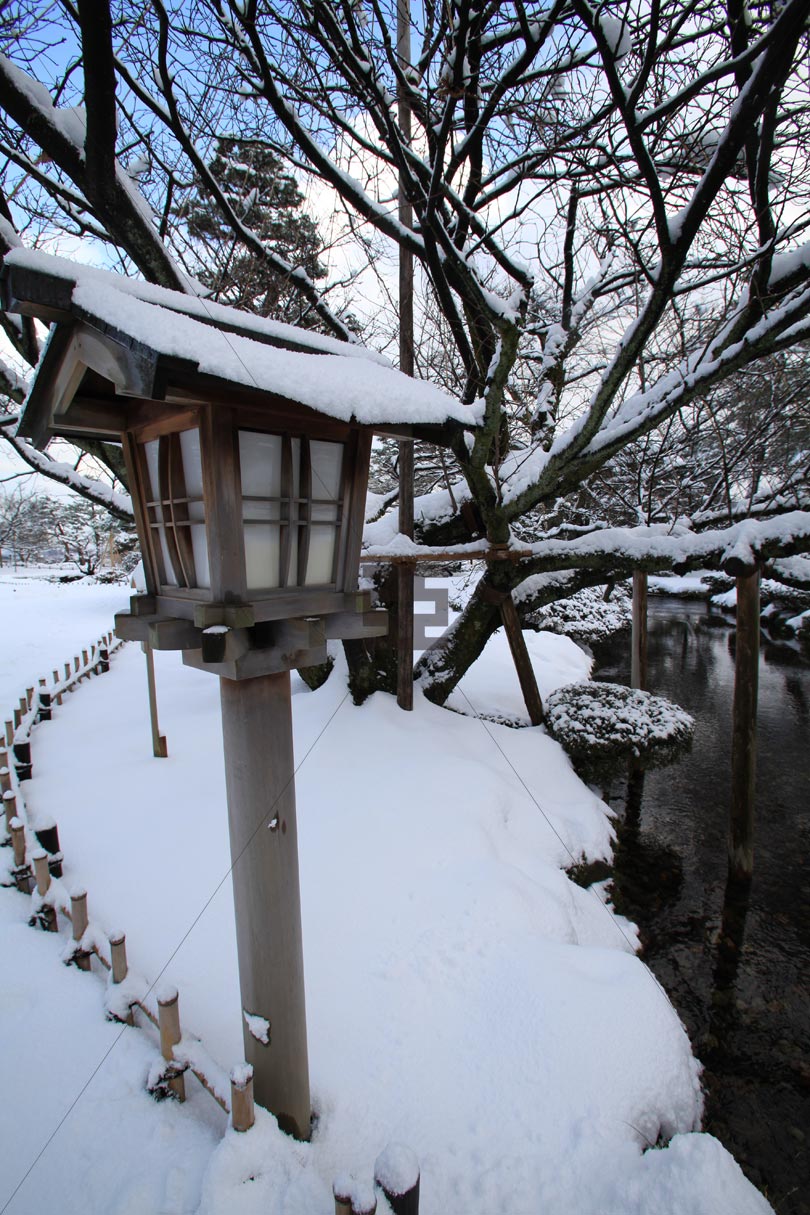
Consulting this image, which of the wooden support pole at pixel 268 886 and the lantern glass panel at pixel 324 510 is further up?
the lantern glass panel at pixel 324 510

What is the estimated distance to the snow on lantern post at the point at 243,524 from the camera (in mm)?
1582

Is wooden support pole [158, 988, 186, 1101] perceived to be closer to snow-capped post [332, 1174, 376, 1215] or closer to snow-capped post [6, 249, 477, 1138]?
snow-capped post [6, 249, 477, 1138]

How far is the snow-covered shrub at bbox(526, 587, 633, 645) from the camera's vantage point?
1551cm

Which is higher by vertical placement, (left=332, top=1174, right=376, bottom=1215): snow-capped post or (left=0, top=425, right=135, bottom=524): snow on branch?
(left=0, top=425, right=135, bottom=524): snow on branch

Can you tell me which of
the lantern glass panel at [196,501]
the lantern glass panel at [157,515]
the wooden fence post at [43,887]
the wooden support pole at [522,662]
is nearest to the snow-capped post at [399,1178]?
the lantern glass panel at [196,501]

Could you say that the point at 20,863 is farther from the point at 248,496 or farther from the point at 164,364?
the point at 164,364

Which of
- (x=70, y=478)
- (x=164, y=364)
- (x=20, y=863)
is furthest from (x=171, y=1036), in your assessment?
(x=70, y=478)

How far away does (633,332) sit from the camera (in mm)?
4480

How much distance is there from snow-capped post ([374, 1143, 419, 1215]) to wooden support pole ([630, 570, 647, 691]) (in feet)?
25.2

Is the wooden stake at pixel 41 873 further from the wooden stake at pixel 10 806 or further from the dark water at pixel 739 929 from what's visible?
the dark water at pixel 739 929

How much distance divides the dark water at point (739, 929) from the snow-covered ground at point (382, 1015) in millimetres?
486

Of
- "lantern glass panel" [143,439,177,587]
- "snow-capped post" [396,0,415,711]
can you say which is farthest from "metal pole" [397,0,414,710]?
"lantern glass panel" [143,439,177,587]

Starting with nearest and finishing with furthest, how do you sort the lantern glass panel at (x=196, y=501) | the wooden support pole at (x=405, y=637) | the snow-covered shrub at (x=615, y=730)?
the lantern glass panel at (x=196, y=501) < the snow-covered shrub at (x=615, y=730) < the wooden support pole at (x=405, y=637)

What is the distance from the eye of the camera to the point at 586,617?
654 inches
